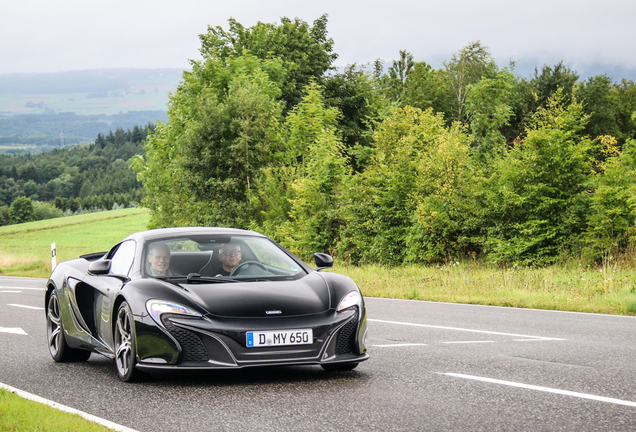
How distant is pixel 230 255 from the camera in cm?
725

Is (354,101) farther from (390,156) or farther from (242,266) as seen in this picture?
(242,266)

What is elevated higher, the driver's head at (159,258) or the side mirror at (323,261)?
the driver's head at (159,258)

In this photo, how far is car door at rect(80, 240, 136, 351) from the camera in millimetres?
6934

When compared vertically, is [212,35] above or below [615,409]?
above

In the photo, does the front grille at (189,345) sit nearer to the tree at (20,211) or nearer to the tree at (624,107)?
the tree at (624,107)

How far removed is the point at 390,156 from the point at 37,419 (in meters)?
25.1

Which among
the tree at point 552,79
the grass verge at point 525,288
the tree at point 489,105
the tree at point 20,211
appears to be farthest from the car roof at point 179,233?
the tree at point 20,211

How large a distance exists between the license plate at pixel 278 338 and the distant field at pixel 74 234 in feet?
192

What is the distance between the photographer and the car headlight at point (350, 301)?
6.44 metres

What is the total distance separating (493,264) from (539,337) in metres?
14.8

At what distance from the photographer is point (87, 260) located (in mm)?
8617

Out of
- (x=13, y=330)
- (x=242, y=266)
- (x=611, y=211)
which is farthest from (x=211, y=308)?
(x=611, y=211)

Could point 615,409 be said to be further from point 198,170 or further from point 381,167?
point 198,170

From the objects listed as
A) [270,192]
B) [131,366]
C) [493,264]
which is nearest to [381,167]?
[493,264]
